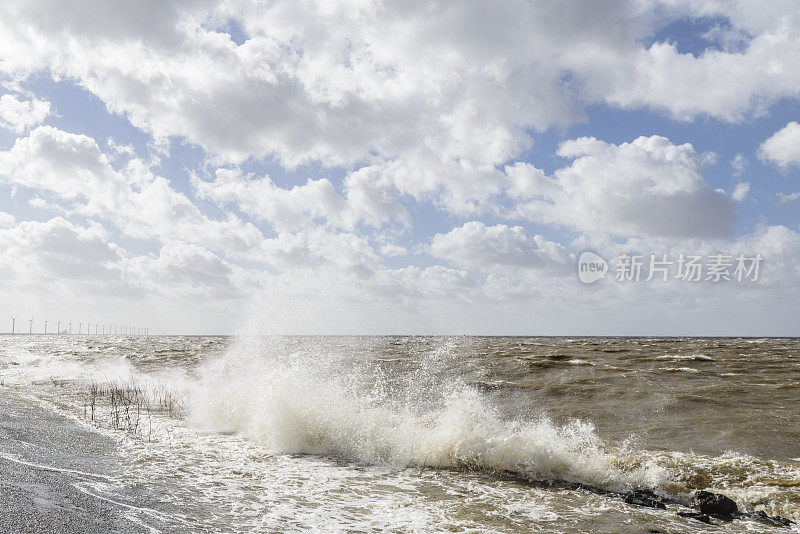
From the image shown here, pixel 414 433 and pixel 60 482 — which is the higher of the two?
pixel 60 482

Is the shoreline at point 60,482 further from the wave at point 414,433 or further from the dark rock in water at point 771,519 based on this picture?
the dark rock in water at point 771,519

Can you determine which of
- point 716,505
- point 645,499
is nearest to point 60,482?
point 645,499

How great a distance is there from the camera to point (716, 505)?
8.49m

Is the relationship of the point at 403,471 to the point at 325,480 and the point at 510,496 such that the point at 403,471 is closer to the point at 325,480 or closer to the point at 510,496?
the point at 325,480

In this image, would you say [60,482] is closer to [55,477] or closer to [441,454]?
[55,477]

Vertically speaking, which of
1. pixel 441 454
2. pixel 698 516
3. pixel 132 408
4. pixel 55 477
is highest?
pixel 55 477

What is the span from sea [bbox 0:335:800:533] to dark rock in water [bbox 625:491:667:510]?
0.59 ft

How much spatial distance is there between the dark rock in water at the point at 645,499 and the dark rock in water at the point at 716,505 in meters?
0.59

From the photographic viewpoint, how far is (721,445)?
12.1 meters

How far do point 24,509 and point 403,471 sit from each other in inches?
261

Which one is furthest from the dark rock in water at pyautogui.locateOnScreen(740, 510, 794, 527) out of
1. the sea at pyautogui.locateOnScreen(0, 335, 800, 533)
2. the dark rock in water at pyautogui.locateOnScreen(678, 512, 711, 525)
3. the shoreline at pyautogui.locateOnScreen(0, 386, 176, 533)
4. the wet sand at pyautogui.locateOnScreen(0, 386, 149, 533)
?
the wet sand at pyautogui.locateOnScreen(0, 386, 149, 533)

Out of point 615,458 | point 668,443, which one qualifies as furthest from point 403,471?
point 668,443

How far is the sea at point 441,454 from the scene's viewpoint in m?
7.80

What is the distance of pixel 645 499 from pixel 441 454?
164 inches
